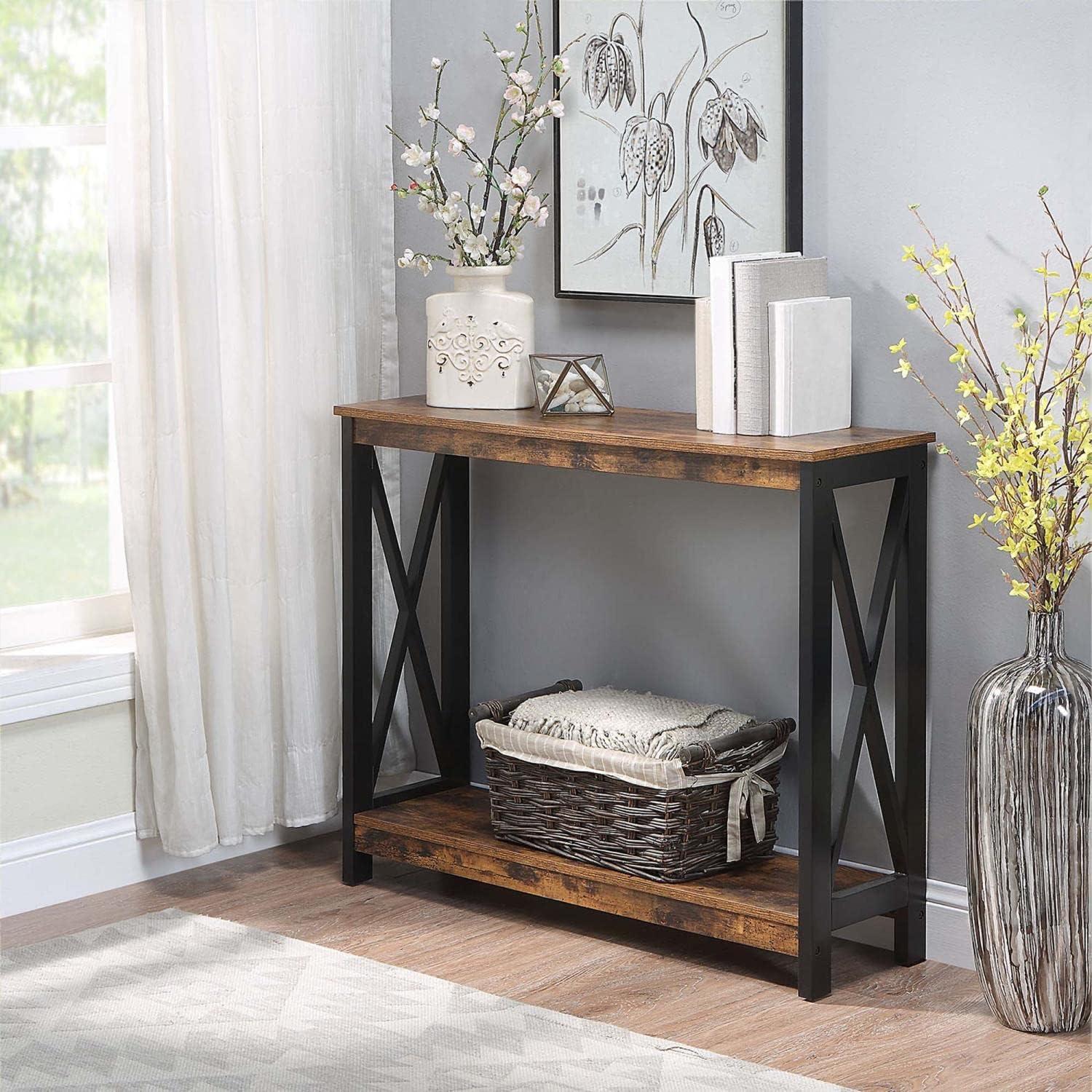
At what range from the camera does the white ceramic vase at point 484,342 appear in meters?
3.12

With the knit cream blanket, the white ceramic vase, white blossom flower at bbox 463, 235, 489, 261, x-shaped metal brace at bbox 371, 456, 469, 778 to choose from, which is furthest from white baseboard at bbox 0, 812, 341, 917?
white blossom flower at bbox 463, 235, 489, 261

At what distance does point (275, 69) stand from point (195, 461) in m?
0.78

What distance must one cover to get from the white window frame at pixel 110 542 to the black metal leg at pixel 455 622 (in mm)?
656

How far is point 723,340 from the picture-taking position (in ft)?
8.98

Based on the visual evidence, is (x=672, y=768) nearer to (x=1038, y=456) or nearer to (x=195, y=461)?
(x=1038, y=456)

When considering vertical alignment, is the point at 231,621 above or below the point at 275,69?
below

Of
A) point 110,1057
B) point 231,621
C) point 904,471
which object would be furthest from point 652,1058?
point 231,621

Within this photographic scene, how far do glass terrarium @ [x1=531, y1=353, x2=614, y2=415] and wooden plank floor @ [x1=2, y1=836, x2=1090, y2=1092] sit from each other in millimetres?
959

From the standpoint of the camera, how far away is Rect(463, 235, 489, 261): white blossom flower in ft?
10.3

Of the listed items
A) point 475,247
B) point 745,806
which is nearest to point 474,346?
point 475,247

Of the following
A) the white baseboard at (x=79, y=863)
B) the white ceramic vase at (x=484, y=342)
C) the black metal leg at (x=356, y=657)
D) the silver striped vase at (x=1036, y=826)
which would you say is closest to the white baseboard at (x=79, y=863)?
the white baseboard at (x=79, y=863)

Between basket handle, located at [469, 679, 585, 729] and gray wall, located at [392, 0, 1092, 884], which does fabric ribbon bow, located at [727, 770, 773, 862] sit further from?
basket handle, located at [469, 679, 585, 729]

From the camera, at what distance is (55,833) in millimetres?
3186

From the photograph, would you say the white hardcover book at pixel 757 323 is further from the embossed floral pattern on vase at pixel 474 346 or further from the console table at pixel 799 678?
the embossed floral pattern on vase at pixel 474 346
